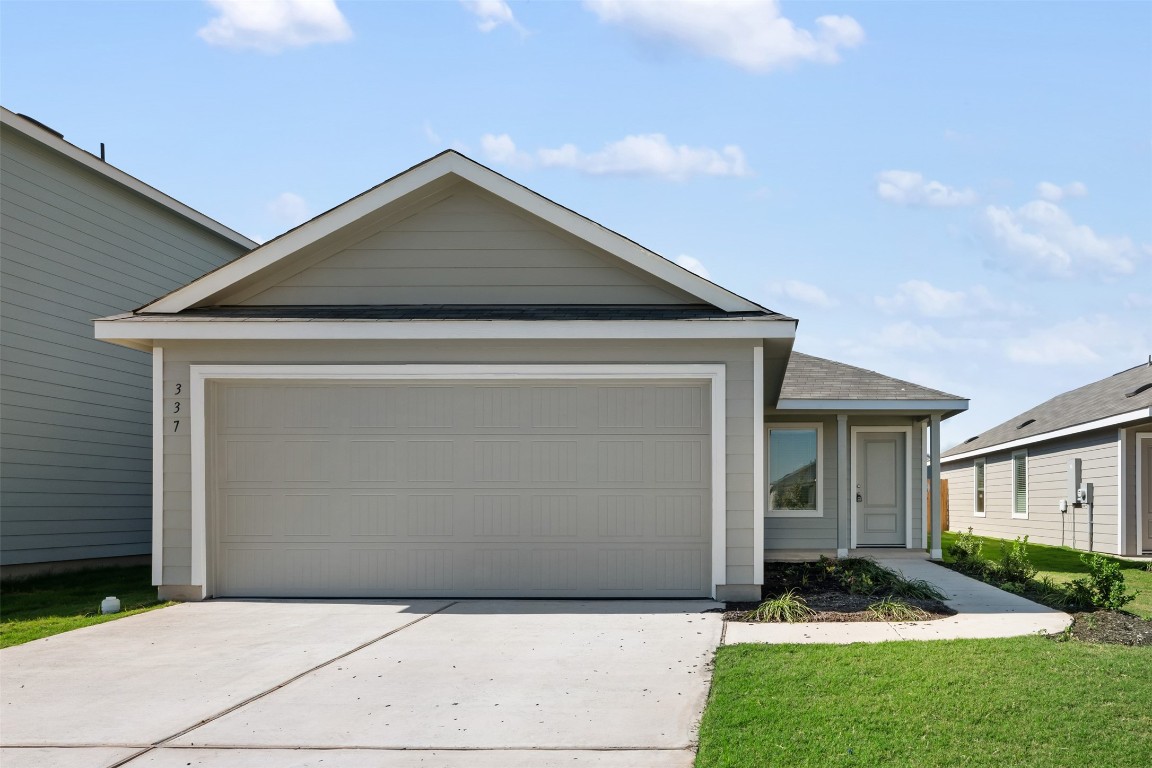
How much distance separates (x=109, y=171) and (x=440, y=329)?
834 cm

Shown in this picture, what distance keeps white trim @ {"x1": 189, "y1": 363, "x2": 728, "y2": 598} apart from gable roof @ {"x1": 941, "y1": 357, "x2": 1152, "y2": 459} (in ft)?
32.2

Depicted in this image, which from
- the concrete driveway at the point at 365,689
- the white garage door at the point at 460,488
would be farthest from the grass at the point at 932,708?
the white garage door at the point at 460,488

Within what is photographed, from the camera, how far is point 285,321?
1098cm

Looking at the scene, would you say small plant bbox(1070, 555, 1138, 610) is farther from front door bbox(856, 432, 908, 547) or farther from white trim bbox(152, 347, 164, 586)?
white trim bbox(152, 347, 164, 586)

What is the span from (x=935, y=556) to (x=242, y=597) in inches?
469

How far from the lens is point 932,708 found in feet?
19.8

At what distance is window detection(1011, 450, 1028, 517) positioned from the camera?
79.8ft

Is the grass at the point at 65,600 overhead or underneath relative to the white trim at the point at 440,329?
underneath

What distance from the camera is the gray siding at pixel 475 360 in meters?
10.7

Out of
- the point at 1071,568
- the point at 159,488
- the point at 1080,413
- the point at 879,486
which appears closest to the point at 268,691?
the point at 159,488

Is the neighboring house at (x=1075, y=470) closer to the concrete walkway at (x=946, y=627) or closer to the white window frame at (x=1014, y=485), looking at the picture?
the white window frame at (x=1014, y=485)

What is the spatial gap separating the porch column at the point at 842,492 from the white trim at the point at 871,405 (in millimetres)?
455

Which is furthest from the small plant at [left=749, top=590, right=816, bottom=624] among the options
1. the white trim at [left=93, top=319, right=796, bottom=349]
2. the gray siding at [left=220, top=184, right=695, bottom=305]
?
the gray siding at [left=220, top=184, right=695, bottom=305]

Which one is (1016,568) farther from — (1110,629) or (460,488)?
(460,488)
